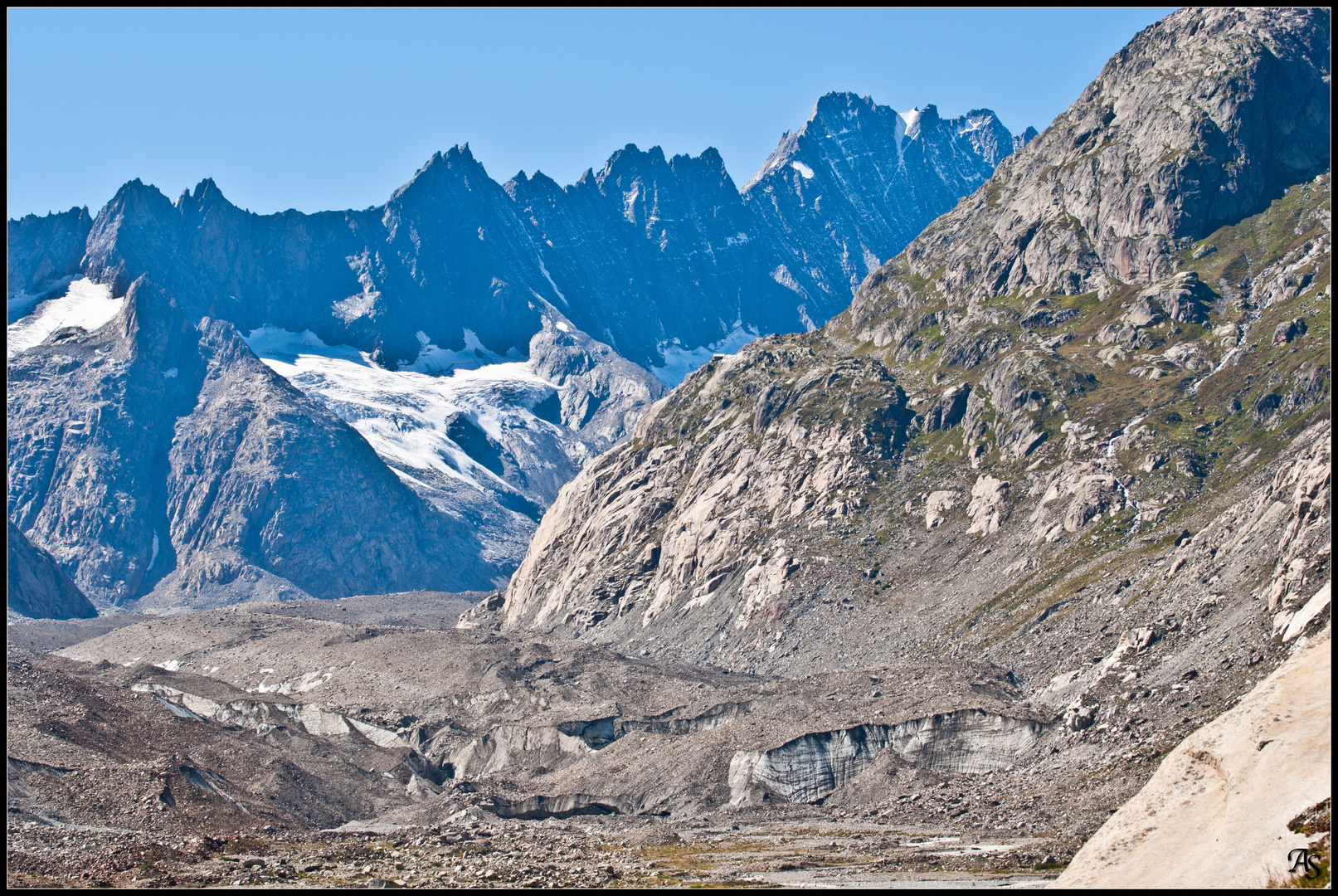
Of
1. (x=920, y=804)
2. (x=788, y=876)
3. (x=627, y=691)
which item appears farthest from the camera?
(x=627, y=691)

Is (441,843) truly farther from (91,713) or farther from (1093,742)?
(1093,742)

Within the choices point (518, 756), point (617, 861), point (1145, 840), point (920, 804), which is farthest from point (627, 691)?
point (1145, 840)

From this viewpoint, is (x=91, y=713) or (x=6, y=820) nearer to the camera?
(x=6, y=820)

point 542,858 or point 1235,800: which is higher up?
point 542,858

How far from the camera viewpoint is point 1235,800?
55062 mm

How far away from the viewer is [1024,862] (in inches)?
3605

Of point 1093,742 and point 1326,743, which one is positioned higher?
point 1326,743

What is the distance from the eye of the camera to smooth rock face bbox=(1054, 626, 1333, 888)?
52031 mm

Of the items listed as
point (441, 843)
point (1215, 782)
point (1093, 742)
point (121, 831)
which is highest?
point (121, 831)

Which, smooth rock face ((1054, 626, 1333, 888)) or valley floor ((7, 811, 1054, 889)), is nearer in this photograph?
smooth rock face ((1054, 626, 1333, 888))

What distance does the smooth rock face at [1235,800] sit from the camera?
52.0 m

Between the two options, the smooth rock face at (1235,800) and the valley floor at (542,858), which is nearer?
the smooth rock face at (1235,800)

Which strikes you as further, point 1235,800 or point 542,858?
point 542,858

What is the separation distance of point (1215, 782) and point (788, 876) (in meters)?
46.7
